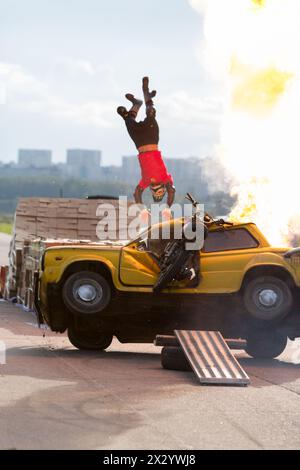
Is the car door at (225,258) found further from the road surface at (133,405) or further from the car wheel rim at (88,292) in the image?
the car wheel rim at (88,292)

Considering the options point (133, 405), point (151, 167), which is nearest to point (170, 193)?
point (151, 167)

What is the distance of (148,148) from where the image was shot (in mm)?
30875

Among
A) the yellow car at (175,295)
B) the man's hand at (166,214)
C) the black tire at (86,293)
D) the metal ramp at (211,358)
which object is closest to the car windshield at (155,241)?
the yellow car at (175,295)

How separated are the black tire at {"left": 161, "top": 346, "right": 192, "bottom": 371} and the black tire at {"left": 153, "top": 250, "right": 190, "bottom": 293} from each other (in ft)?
5.46

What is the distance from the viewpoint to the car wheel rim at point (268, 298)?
19.9 meters

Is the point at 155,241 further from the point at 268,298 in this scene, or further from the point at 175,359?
the point at 175,359

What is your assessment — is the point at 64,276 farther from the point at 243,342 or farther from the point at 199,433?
the point at 199,433

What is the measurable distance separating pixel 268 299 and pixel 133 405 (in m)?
6.01

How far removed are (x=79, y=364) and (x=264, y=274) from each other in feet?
12.1

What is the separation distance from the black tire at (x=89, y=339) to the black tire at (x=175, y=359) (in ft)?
7.61

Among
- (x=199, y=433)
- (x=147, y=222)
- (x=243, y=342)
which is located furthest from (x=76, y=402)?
(x=147, y=222)

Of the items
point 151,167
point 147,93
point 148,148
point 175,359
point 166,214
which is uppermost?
point 147,93

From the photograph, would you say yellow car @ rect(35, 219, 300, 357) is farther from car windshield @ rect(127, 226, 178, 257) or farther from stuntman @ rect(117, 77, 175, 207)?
stuntman @ rect(117, 77, 175, 207)
